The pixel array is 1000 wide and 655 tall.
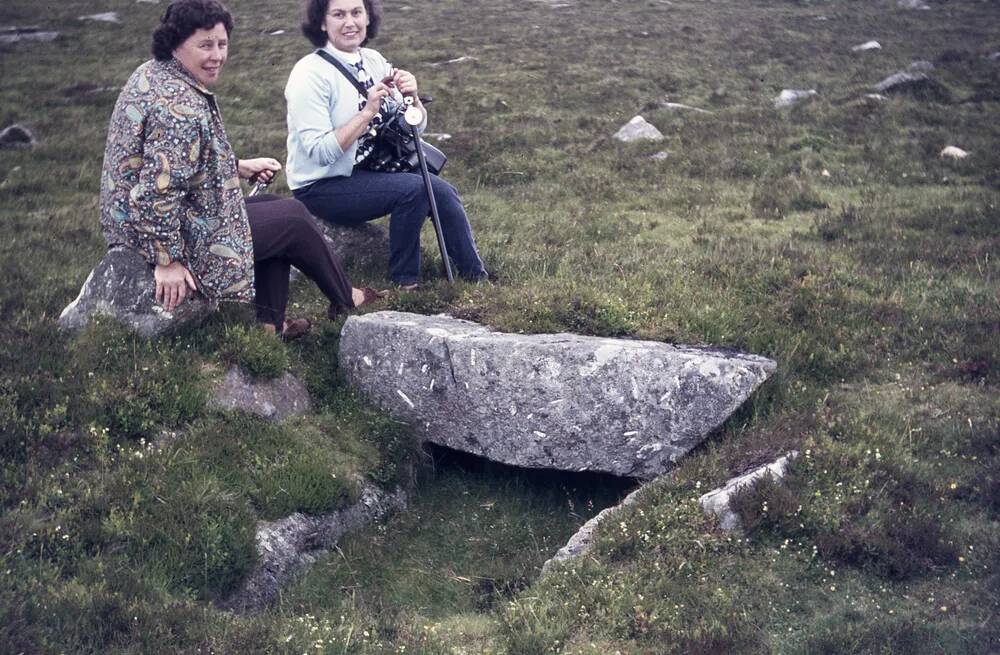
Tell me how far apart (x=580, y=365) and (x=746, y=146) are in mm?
11193

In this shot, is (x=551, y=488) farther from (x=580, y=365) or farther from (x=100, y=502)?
(x=100, y=502)

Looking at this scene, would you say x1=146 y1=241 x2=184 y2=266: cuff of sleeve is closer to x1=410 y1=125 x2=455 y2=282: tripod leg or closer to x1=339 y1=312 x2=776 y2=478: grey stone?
x1=339 y1=312 x2=776 y2=478: grey stone

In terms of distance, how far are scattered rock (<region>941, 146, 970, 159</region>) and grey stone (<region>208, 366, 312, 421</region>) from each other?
42.1 ft

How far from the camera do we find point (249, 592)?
6.54 meters

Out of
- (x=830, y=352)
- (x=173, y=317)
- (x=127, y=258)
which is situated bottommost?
(x=830, y=352)

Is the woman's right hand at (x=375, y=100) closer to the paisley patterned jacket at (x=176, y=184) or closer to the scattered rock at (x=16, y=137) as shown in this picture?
the paisley patterned jacket at (x=176, y=184)

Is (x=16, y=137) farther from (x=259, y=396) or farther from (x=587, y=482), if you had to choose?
(x=587, y=482)

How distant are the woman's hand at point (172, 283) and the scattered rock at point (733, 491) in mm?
4475

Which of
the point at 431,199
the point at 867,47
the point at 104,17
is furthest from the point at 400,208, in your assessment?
the point at 104,17

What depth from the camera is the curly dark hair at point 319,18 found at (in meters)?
9.70

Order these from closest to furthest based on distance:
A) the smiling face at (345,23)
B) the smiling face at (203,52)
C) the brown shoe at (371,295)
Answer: the smiling face at (203,52)
the smiling face at (345,23)
the brown shoe at (371,295)

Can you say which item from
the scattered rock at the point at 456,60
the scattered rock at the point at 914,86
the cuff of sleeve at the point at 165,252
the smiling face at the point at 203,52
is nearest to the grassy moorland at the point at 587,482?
the cuff of sleeve at the point at 165,252

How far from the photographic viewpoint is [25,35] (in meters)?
31.4

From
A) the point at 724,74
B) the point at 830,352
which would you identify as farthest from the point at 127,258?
the point at 724,74
